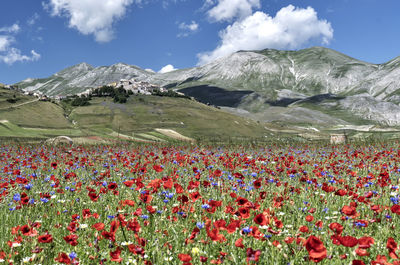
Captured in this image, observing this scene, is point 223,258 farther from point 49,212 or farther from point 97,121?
point 97,121

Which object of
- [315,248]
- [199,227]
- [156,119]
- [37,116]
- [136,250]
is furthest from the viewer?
[156,119]

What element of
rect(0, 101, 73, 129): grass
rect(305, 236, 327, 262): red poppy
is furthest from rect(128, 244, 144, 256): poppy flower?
rect(0, 101, 73, 129): grass

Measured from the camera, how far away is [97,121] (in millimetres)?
106938

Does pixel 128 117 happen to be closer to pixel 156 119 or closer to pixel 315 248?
pixel 156 119

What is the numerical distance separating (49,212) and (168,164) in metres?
5.63

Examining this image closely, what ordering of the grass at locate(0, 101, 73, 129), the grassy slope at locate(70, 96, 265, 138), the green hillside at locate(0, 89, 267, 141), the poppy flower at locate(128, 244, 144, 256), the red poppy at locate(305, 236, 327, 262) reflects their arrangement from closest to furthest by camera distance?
the red poppy at locate(305, 236, 327, 262), the poppy flower at locate(128, 244, 144, 256), the grass at locate(0, 101, 73, 129), the green hillside at locate(0, 89, 267, 141), the grassy slope at locate(70, 96, 265, 138)

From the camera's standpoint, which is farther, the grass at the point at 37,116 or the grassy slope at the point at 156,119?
the grassy slope at the point at 156,119

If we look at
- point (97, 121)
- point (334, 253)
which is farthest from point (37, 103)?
point (334, 253)

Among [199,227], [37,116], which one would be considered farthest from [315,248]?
[37,116]

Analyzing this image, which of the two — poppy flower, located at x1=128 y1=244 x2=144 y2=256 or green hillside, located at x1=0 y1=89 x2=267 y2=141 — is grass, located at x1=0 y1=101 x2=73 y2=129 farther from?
poppy flower, located at x1=128 y1=244 x2=144 y2=256

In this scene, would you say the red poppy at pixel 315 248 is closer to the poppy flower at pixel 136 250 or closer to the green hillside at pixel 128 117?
the poppy flower at pixel 136 250

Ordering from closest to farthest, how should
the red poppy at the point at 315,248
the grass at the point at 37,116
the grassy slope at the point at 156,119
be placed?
the red poppy at the point at 315,248
the grass at the point at 37,116
the grassy slope at the point at 156,119

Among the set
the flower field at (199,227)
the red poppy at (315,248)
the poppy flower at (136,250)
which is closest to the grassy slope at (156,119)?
the flower field at (199,227)

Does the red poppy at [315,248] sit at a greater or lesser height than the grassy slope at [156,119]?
lesser
